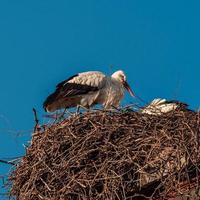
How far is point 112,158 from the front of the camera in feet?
23.8

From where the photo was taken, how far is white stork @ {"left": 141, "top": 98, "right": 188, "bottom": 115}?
26.5 ft

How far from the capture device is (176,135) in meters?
7.11

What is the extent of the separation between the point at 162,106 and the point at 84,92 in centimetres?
243

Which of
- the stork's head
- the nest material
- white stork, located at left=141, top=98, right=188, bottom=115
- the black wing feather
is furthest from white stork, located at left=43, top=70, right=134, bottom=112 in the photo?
the nest material

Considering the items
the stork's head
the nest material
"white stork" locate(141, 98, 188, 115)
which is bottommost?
the nest material

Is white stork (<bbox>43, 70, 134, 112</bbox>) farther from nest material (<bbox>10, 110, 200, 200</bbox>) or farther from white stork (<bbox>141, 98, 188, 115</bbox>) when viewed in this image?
nest material (<bbox>10, 110, 200, 200</bbox>)

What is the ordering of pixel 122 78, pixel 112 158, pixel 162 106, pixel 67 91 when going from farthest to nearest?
1. pixel 122 78
2. pixel 67 91
3. pixel 162 106
4. pixel 112 158

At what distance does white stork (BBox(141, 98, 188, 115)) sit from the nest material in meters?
0.21

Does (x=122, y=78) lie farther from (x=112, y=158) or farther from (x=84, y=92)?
(x=112, y=158)

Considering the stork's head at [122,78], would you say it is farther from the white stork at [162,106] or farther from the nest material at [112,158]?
the nest material at [112,158]

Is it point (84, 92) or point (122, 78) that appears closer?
point (84, 92)

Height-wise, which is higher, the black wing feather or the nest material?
the black wing feather

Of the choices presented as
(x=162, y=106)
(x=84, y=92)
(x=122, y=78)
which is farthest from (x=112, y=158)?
(x=122, y=78)

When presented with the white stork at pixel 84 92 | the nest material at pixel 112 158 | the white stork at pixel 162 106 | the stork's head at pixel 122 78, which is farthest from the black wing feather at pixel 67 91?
the nest material at pixel 112 158
